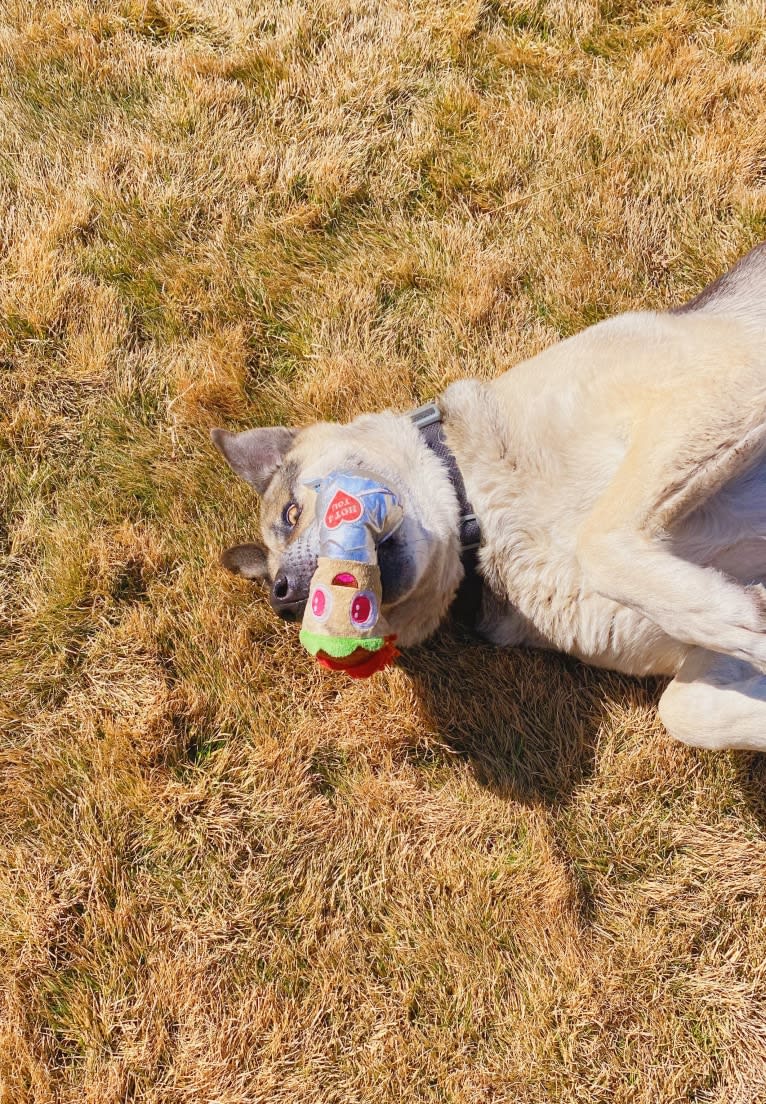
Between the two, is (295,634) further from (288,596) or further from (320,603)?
(320,603)

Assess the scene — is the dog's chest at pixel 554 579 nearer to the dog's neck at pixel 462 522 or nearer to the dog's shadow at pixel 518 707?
the dog's neck at pixel 462 522

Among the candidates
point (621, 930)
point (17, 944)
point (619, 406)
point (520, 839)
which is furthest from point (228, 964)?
point (619, 406)

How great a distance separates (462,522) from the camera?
3453mm

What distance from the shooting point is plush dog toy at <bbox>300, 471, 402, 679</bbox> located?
2.89m

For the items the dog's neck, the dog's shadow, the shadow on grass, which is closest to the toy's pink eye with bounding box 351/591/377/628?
the dog's neck

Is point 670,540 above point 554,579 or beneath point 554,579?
above

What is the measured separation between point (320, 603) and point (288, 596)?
349 mm

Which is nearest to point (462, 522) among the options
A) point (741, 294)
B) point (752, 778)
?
point (741, 294)

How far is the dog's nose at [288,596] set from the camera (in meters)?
3.21

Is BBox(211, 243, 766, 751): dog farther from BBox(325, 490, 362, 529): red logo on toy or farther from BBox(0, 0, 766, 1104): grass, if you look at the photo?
BBox(0, 0, 766, 1104): grass

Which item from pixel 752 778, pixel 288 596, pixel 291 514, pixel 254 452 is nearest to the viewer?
pixel 288 596

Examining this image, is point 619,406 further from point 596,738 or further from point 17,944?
point 17,944

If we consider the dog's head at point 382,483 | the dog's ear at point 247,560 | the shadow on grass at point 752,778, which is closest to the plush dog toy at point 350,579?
the dog's head at point 382,483

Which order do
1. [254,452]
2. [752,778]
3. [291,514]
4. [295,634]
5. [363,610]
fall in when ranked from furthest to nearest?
[295,634] → [752,778] → [254,452] → [291,514] → [363,610]
